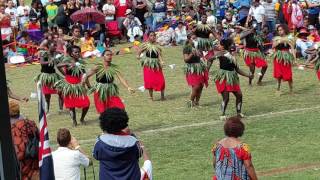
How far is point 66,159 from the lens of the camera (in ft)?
26.9

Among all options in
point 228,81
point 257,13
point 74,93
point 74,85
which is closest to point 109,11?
point 257,13

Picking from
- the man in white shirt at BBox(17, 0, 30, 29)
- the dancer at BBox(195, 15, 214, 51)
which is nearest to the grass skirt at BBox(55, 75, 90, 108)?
the dancer at BBox(195, 15, 214, 51)

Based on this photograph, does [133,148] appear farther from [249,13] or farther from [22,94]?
[249,13]

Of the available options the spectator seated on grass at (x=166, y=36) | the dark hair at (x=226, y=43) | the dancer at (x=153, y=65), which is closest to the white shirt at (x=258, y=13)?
the spectator seated on grass at (x=166, y=36)

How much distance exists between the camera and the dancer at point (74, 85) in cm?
1586

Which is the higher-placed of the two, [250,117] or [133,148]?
[133,148]

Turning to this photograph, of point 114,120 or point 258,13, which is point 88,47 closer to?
point 258,13

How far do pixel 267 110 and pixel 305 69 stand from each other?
19.4ft

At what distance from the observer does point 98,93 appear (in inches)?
586

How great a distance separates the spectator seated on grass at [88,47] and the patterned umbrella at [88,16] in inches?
38.1

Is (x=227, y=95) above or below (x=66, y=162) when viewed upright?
below

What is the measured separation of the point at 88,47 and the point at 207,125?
1199cm

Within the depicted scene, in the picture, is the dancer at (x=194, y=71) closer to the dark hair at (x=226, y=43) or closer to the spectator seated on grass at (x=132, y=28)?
the dark hair at (x=226, y=43)

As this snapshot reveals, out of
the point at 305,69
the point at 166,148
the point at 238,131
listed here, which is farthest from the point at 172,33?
the point at 238,131
